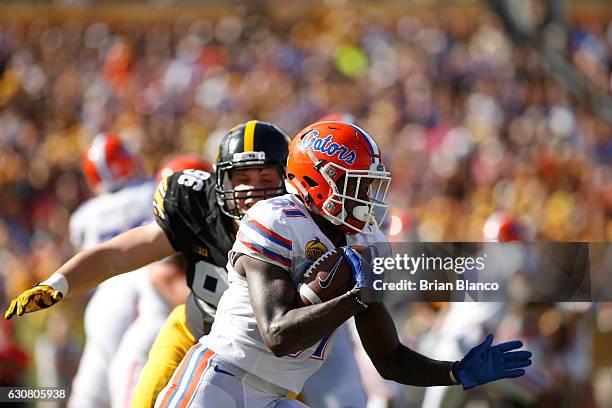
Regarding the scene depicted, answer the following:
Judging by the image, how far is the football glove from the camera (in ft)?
11.9

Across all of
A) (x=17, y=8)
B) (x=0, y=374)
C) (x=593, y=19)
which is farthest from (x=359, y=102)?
(x=0, y=374)

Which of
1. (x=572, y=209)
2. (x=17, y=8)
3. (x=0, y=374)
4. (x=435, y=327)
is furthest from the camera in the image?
(x=17, y=8)

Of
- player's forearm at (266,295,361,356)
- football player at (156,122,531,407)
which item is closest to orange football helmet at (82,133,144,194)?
football player at (156,122,531,407)

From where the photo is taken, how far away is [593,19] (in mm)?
15266

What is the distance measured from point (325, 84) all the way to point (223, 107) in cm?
149

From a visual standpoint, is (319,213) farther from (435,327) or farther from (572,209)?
(572,209)

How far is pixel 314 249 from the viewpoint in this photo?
122 inches

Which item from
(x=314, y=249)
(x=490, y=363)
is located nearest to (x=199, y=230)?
(x=314, y=249)

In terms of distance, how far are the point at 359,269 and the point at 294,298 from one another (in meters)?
0.20

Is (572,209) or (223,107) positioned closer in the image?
(572,209)

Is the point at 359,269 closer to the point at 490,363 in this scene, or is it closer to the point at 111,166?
the point at 490,363

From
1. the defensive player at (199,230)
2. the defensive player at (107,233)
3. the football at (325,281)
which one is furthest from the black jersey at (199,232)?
the defensive player at (107,233)

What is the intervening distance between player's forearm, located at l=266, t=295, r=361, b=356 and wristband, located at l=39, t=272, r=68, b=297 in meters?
1.20

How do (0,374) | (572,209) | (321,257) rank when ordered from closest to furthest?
(321,257) < (0,374) < (572,209)
